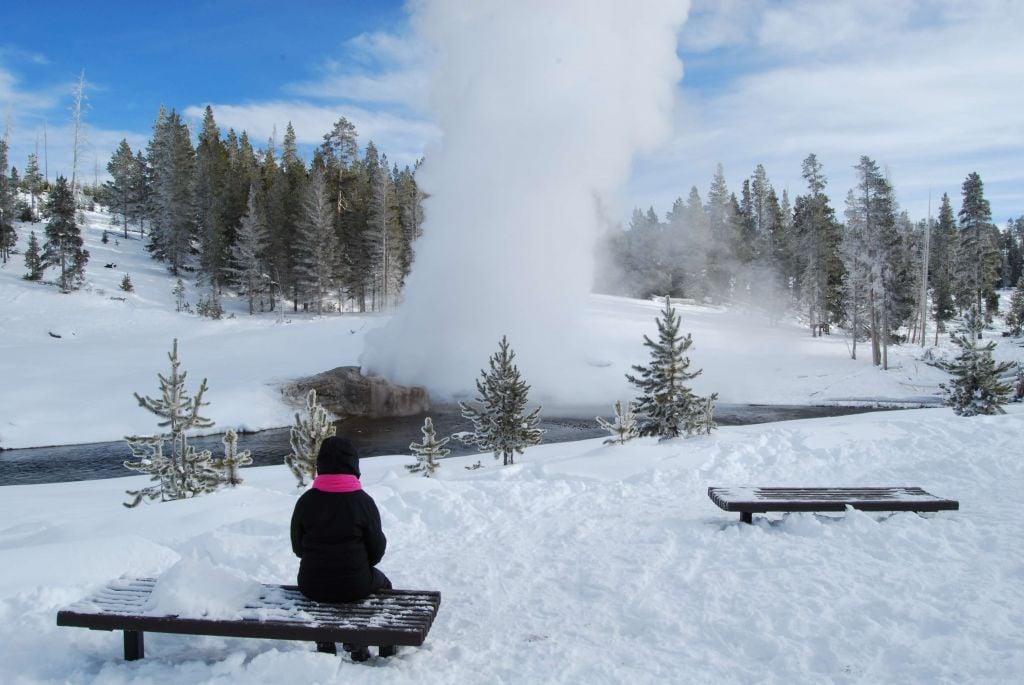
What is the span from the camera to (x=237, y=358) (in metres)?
35.6

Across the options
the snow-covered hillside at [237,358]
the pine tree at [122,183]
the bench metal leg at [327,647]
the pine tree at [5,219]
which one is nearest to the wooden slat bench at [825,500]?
the bench metal leg at [327,647]

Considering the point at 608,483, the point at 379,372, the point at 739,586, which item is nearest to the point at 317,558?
the point at 739,586

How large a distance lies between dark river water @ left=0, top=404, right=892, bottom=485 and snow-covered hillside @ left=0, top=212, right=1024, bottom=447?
1605mm

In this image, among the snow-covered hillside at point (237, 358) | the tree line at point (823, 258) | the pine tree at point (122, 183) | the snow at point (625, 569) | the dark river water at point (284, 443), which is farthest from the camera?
the pine tree at point (122, 183)

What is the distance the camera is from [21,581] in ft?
19.1

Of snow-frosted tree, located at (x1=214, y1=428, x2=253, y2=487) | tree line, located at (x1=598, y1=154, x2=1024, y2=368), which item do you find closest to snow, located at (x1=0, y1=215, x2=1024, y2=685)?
snow-frosted tree, located at (x1=214, y1=428, x2=253, y2=487)

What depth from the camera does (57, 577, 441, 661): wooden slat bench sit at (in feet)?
14.2

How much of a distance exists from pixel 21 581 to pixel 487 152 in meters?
30.6

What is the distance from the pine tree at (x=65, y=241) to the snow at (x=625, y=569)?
37.5 metres

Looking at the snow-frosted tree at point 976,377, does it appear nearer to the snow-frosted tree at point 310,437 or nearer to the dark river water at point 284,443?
the dark river water at point 284,443

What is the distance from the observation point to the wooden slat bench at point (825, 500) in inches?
291

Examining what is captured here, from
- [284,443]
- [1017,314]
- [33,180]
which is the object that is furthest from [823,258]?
[33,180]

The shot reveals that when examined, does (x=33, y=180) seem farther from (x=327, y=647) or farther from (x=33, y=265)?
(x=327, y=647)

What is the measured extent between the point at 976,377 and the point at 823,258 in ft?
132
